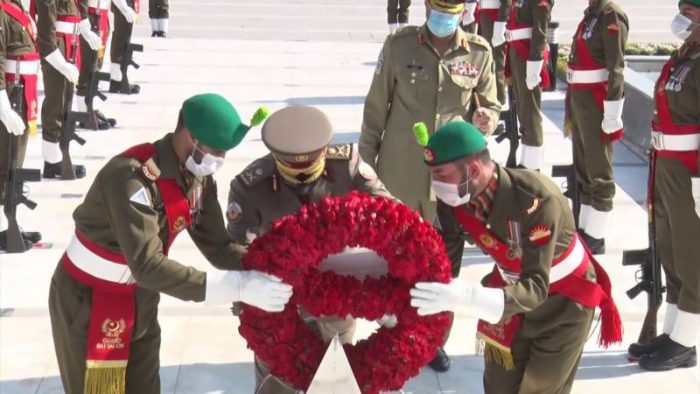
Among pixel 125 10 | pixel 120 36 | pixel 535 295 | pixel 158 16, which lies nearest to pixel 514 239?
pixel 535 295

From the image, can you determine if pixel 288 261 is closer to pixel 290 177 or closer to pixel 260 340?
pixel 260 340

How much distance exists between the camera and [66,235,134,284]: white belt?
159 inches

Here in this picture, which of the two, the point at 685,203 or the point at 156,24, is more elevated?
the point at 685,203

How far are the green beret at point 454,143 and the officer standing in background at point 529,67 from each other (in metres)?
4.94

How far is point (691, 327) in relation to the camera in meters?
5.63

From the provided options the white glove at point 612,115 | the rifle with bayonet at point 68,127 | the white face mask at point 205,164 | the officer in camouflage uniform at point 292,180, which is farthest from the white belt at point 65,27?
the white face mask at point 205,164

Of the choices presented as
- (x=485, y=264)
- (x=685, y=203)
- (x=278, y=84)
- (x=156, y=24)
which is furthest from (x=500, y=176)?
(x=156, y=24)

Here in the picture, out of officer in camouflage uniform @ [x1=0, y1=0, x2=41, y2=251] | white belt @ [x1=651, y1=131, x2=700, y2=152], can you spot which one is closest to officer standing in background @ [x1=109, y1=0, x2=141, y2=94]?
officer in camouflage uniform @ [x1=0, y1=0, x2=41, y2=251]

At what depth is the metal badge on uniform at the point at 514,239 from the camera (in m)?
4.01

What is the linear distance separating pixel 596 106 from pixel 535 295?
3.67 m

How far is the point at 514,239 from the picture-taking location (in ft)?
13.3

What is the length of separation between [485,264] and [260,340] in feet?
12.1

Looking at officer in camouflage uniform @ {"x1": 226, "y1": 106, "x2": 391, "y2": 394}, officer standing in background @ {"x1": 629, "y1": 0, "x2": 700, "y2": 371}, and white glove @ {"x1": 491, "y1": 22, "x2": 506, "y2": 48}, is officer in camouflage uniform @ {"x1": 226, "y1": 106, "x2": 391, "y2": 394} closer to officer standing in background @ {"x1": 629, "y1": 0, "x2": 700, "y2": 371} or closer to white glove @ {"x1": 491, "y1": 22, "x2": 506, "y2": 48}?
officer standing in background @ {"x1": 629, "y1": 0, "x2": 700, "y2": 371}

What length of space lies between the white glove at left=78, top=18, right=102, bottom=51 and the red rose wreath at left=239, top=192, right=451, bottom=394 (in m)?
5.95
